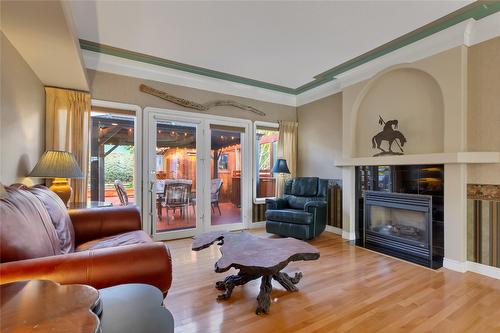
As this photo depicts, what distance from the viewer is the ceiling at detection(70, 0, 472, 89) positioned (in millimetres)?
2469

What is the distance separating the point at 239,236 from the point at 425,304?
1.72 metres

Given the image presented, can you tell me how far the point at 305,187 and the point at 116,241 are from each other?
3.21m

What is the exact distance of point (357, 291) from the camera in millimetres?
2303

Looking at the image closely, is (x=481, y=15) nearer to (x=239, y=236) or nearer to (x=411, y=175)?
(x=411, y=175)

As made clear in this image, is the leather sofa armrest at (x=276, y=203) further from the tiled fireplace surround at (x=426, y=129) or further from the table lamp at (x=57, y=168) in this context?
the table lamp at (x=57, y=168)

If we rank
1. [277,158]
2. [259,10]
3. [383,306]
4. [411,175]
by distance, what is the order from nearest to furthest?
[383,306] < [259,10] < [411,175] < [277,158]

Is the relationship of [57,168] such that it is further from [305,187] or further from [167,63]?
[305,187]

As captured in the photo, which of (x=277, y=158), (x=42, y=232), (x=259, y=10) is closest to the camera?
(x=42, y=232)

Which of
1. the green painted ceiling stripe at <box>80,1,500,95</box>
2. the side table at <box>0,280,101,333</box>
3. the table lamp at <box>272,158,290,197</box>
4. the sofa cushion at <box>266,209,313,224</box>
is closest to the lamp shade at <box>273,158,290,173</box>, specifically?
the table lamp at <box>272,158,290,197</box>

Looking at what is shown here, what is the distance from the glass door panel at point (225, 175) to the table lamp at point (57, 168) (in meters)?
2.17

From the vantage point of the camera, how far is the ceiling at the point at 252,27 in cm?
247

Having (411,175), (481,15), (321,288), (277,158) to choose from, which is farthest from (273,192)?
(481,15)

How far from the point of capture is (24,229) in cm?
135

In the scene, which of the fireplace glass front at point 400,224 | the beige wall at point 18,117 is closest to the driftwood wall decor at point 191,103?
the beige wall at point 18,117
